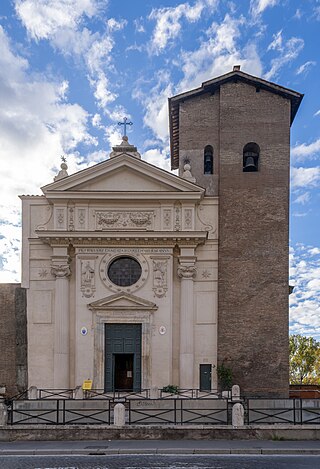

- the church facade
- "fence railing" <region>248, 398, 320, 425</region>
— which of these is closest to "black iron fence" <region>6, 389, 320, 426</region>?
"fence railing" <region>248, 398, 320, 425</region>

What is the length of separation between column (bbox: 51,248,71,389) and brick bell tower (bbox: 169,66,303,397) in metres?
6.71

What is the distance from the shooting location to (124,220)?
23562mm

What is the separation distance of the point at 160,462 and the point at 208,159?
16.2 m

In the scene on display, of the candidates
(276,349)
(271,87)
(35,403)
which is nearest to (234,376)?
(276,349)

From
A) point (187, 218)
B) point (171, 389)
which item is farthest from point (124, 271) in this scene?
point (171, 389)

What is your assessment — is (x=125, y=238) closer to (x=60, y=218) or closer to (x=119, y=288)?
(x=119, y=288)

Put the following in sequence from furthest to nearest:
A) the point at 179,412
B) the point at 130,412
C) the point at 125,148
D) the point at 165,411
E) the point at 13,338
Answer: the point at 125,148 → the point at 13,338 → the point at 179,412 → the point at 165,411 → the point at 130,412

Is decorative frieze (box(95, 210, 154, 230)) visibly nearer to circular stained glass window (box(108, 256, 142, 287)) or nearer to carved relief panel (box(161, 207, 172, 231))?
carved relief panel (box(161, 207, 172, 231))

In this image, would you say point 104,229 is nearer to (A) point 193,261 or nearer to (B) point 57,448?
(A) point 193,261

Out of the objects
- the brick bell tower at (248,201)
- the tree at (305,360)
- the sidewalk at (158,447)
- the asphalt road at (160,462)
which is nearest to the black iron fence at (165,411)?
the sidewalk at (158,447)

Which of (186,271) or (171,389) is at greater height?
Answer: (186,271)

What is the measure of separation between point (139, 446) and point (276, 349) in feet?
36.6

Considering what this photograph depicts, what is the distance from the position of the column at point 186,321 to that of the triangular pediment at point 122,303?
53.0 inches

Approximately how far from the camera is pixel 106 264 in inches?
923
